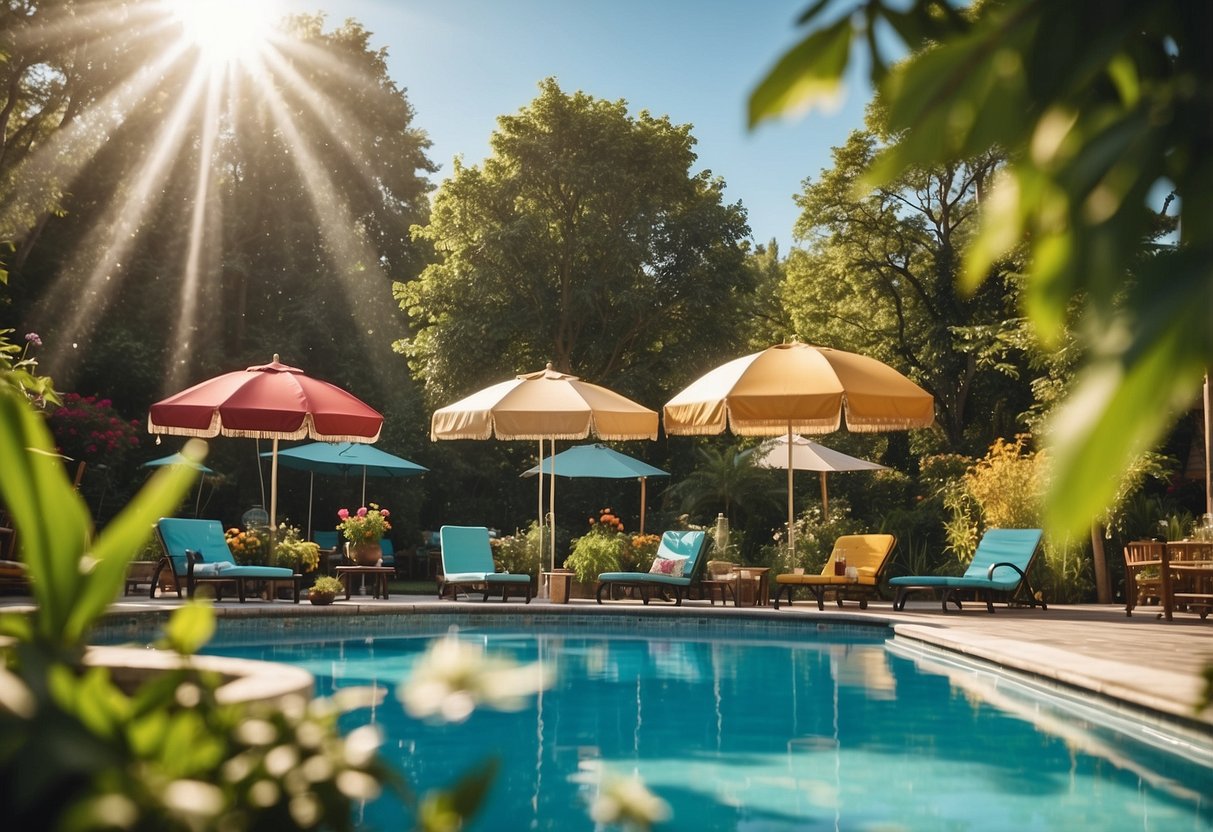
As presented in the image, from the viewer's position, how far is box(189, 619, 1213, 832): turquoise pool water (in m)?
4.35

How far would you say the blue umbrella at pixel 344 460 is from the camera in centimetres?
1847

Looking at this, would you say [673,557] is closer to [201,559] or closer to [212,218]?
[201,559]

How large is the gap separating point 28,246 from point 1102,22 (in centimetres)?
2259

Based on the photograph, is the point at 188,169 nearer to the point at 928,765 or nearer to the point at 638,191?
the point at 638,191

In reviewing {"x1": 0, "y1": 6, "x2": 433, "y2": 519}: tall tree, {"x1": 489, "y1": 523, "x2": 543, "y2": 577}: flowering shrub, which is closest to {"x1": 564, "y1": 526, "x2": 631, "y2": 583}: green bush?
{"x1": 489, "y1": 523, "x2": 543, "y2": 577}: flowering shrub

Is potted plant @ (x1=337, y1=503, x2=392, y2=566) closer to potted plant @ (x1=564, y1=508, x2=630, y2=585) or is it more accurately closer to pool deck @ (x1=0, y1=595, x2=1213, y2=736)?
pool deck @ (x1=0, y1=595, x2=1213, y2=736)

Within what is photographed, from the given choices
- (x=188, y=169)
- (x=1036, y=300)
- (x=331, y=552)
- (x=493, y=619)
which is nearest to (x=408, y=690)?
(x=1036, y=300)

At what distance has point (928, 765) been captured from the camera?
206 inches

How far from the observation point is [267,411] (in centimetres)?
1242

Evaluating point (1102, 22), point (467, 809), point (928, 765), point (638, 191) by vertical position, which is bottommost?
point (928, 765)

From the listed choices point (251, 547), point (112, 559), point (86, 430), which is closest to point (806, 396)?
point (251, 547)

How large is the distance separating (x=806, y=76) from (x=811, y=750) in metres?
Answer: 5.32

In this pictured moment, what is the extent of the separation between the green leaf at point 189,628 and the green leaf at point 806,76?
663mm

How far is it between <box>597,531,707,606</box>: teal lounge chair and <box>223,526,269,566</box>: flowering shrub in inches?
149
